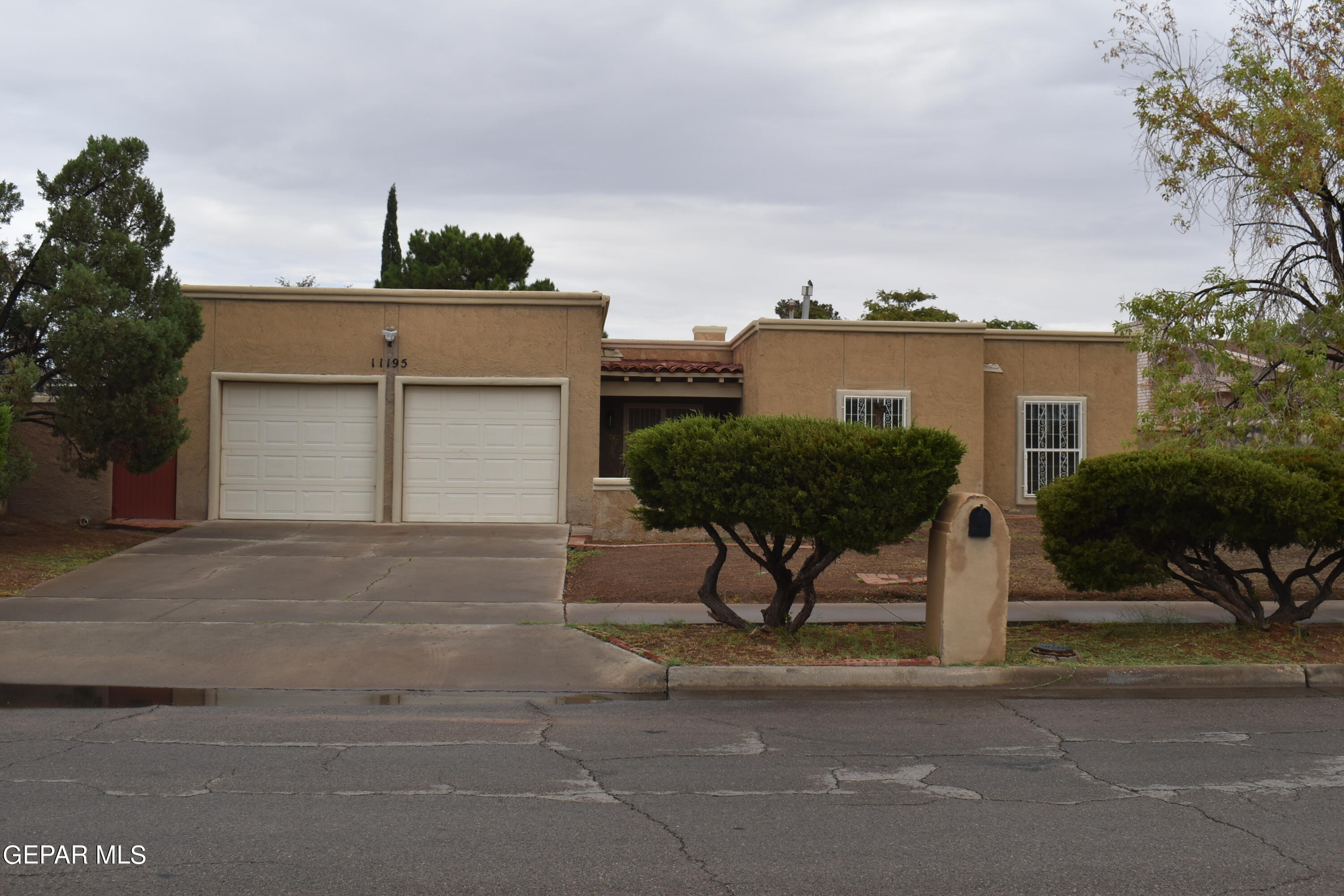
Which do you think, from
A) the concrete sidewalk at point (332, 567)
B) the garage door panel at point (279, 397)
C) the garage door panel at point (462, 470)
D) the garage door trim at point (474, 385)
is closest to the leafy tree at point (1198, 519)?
the concrete sidewalk at point (332, 567)

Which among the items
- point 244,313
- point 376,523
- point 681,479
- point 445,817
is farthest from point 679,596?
point 244,313

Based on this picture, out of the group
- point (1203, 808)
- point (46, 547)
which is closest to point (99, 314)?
point (46, 547)

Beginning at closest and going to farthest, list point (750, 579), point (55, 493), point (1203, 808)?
point (1203, 808) < point (750, 579) < point (55, 493)

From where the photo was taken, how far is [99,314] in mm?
13164

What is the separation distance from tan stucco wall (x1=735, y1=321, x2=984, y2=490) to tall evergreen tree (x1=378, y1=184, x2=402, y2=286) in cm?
2437

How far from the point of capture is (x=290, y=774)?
5.57 m

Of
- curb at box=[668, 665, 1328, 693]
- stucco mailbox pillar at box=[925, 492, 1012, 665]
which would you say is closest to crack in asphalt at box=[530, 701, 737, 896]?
curb at box=[668, 665, 1328, 693]

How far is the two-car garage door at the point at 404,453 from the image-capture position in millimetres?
17016

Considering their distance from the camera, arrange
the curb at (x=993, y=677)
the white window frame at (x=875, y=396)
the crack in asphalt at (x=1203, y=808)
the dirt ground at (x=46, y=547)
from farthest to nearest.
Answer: the white window frame at (x=875, y=396), the dirt ground at (x=46, y=547), the curb at (x=993, y=677), the crack in asphalt at (x=1203, y=808)

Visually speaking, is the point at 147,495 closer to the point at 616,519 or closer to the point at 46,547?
the point at 46,547

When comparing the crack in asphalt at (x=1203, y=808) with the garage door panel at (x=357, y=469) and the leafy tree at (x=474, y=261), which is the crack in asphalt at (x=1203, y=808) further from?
the leafy tree at (x=474, y=261)

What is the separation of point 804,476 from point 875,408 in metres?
11.0

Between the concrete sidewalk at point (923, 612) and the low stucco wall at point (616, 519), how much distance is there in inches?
194

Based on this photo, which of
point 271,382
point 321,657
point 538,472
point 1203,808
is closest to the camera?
point 1203,808
